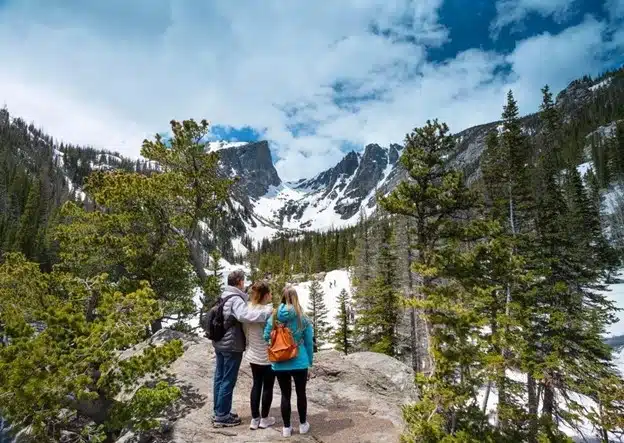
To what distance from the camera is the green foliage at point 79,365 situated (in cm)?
489

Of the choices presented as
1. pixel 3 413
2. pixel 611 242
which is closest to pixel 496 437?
pixel 3 413

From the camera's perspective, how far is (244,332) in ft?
17.9

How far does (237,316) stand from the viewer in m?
5.20

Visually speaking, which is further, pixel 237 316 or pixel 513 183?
pixel 513 183

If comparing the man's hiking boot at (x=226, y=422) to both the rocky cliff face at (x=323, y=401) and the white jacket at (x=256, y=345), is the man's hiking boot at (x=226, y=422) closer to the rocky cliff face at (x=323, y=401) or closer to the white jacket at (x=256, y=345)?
the rocky cliff face at (x=323, y=401)

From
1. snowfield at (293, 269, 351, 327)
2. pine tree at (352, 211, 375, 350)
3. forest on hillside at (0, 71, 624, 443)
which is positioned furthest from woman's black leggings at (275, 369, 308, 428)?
snowfield at (293, 269, 351, 327)

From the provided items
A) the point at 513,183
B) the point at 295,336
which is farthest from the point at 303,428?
the point at 513,183

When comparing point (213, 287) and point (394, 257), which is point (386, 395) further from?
point (394, 257)

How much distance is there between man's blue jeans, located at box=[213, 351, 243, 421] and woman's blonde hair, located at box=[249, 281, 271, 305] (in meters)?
0.91

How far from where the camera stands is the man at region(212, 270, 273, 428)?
5.17 m

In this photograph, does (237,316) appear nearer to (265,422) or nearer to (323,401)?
(265,422)

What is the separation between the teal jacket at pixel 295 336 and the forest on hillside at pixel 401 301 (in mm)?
2476

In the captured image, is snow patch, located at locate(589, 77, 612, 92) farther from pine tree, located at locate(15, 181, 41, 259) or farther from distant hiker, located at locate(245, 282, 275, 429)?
pine tree, located at locate(15, 181, 41, 259)

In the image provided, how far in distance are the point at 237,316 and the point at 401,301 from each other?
662 centimetres
